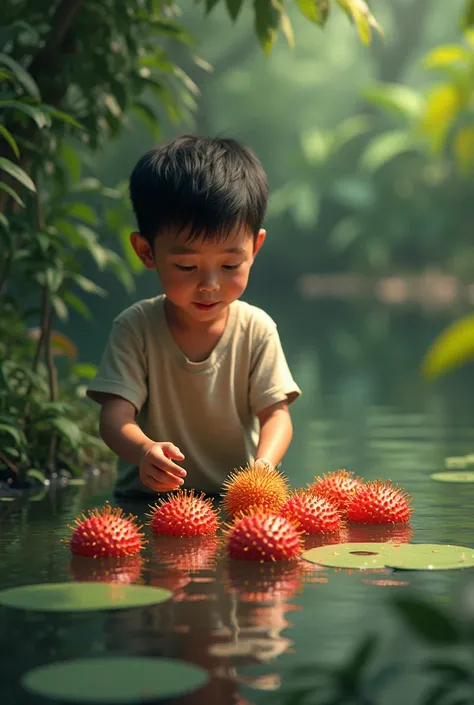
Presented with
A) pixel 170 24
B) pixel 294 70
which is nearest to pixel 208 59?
pixel 294 70

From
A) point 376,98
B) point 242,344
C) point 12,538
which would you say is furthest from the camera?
point 376,98

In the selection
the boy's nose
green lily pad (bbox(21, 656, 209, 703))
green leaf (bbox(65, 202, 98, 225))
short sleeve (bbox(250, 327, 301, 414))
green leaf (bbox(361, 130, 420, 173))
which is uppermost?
green leaf (bbox(361, 130, 420, 173))

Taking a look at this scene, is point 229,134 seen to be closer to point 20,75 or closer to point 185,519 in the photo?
point 20,75

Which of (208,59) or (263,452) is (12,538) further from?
(208,59)

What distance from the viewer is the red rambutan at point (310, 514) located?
3.12 m

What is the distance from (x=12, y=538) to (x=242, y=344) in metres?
0.92

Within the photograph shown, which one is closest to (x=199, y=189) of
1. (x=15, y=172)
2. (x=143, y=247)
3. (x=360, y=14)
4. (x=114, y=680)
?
(x=143, y=247)

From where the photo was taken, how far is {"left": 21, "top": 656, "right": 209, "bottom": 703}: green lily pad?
178 centimetres

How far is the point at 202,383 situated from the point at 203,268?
44 centimetres

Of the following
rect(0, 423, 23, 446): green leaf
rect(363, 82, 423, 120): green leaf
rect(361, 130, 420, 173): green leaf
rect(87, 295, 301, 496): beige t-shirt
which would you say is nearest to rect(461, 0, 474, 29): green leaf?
rect(87, 295, 301, 496): beige t-shirt

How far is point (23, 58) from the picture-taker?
170 inches

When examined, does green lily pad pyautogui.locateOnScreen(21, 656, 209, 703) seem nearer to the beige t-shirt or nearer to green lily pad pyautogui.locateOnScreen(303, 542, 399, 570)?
green lily pad pyautogui.locateOnScreen(303, 542, 399, 570)

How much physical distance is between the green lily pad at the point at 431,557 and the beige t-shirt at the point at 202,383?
0.87 meters

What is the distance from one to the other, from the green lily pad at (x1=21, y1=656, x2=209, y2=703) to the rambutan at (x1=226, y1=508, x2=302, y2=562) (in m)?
0.85
